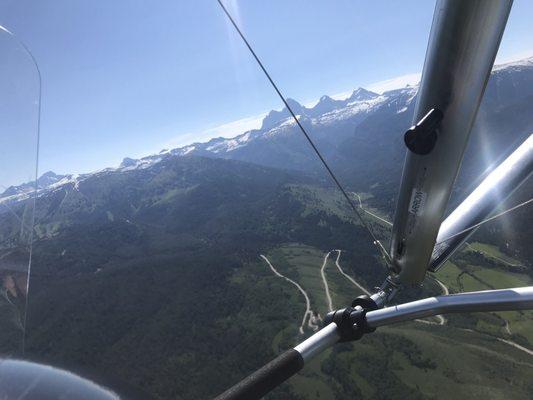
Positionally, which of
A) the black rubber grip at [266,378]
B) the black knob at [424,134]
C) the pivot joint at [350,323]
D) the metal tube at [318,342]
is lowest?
the pivot joint at [350,323]

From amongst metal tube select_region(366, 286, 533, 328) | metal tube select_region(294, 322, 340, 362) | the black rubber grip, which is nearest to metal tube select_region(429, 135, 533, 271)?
metal tube select_region(366, 286, 533, 328)

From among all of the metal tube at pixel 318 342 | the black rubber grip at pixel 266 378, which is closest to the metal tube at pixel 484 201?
the metal tube at pixel 318 342

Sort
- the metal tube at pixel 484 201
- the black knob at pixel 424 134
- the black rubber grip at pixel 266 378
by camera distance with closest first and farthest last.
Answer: the black rubber grip at pixel 266 378, the black knob at pixel 424 134, the metal tube at pixel 484 201

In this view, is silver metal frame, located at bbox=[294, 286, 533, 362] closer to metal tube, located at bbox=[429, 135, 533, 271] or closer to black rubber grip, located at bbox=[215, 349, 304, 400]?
black rubber grip, located at bbox=[215, 349, 304, 400]

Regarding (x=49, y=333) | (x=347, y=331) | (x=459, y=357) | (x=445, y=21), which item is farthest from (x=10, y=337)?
(x=49, y=333)

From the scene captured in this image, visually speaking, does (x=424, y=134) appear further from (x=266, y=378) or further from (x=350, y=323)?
(x=266, y=378)

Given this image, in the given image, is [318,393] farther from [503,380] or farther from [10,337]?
[10,337]

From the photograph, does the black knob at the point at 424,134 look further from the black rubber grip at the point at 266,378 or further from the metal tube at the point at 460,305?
the black rubber grip at the point at 266,378

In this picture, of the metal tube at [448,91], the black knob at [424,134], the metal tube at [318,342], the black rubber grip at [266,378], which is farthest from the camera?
the black knob at [424,134]

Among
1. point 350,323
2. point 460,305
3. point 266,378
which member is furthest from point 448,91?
point 266,378
